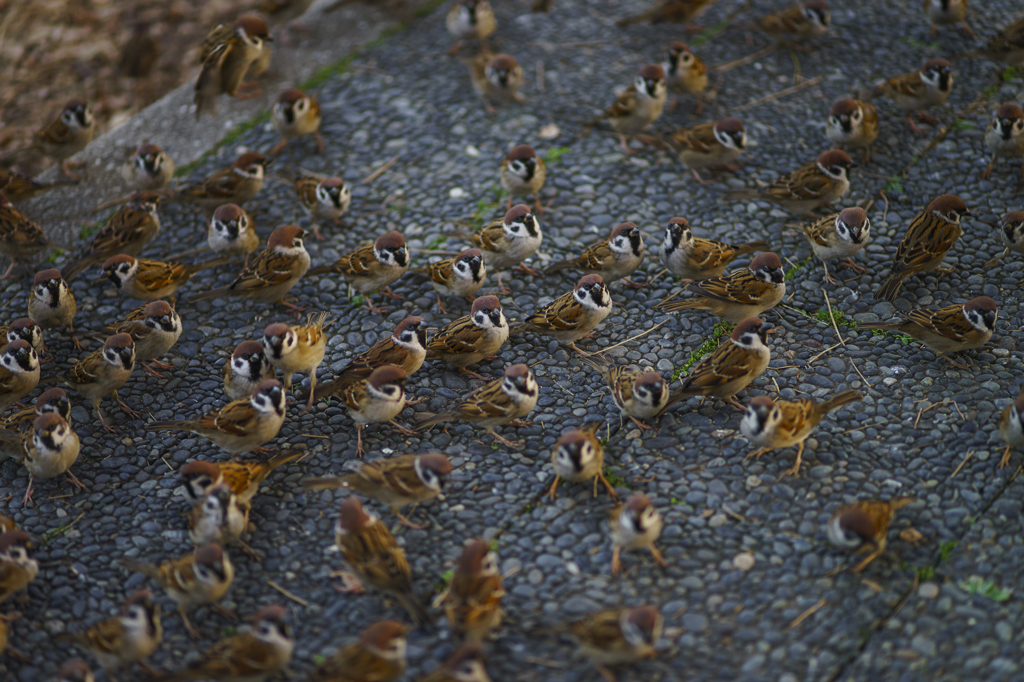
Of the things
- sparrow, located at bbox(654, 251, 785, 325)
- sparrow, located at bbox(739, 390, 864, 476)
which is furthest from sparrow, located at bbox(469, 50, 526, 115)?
sparrow, located at bbox(739, 390, 864, 476)

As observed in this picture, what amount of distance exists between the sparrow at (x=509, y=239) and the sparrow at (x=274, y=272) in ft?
4.14

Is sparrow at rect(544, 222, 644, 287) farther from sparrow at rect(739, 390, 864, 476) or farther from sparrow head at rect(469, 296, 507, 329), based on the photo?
sparrow at rect(739, 390, 864, 476)

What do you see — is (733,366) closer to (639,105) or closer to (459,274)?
(459,274)

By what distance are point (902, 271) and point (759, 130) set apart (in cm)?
205

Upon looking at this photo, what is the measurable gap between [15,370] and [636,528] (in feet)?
12.9

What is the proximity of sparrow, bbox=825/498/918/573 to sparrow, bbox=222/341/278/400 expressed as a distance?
3312mm

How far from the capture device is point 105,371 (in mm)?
5262

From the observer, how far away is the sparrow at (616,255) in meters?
5.76

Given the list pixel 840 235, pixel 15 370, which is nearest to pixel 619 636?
pixel 840 235

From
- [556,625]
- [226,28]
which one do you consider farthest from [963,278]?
[226,28]

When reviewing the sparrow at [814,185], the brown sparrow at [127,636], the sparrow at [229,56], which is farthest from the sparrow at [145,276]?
the sparrow at [814,185]

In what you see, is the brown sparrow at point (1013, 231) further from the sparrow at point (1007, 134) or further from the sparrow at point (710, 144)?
the sparrow at point (710, 144)

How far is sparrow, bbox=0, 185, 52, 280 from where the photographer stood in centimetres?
625

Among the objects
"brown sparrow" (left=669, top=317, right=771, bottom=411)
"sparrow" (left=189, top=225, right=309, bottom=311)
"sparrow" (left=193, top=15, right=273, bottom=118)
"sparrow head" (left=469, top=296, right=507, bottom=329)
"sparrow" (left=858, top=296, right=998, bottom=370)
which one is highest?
"sparrow" (left=193, top=15, right=273, bottom=118)
